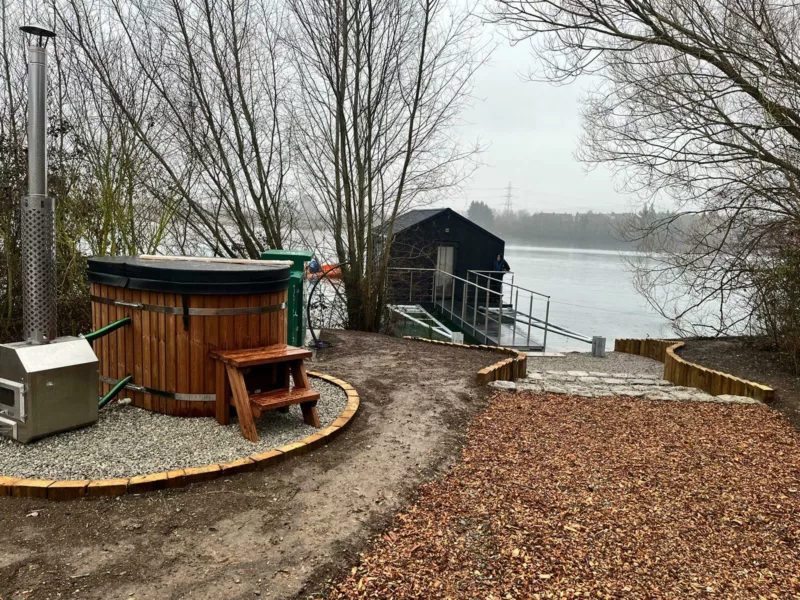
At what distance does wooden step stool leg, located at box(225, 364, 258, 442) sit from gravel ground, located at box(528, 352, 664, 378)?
5387 millimetres

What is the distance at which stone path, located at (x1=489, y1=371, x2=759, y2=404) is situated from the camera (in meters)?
5.48

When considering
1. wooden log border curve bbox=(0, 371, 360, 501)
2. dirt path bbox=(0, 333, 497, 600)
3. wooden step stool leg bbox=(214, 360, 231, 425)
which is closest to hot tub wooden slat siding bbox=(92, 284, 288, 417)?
wooden step stool leg bbox=(214, 360, 231, 425)

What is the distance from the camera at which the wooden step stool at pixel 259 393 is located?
12.0ft

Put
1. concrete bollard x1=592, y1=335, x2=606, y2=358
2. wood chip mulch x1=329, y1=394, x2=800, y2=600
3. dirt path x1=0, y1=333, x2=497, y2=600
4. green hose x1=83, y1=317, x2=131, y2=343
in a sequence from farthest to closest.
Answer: concrete bollard x1=592, y1=335, x2=606, y2=358 → green hose x1=83, y1=317, x2=131, y2=343 → wood chip mulch x1=329, y1=394, x2=800, y2=600 → dirt path x1=0, y1=333, x2=497, y2=600

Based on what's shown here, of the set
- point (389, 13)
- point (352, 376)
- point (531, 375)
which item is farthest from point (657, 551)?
point (389, 13)

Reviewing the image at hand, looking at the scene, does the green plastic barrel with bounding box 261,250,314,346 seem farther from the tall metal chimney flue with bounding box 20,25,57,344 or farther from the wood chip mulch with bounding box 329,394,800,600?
the tall metal chimney flue with bounding box 20,25,57,344

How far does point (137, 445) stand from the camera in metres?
3.42

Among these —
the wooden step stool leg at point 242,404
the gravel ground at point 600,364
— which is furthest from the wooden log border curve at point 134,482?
the gravel ground at point 600,364

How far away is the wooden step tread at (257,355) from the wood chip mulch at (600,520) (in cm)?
135

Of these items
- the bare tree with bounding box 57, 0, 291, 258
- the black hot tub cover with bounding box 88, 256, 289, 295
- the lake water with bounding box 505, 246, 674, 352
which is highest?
the bare tree with bounding box 57, 0, 291, 258

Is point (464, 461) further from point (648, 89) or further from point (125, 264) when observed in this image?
point (648, 89)

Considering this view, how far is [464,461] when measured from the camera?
3.61 meters

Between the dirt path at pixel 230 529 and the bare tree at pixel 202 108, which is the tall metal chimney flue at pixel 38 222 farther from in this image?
the bare tree at pixel 202 108

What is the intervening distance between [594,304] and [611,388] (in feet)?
67.5
